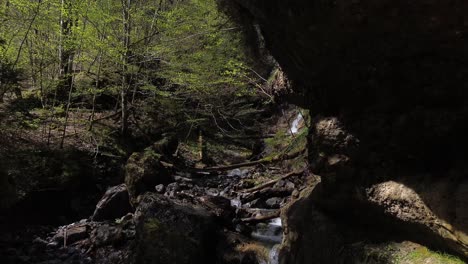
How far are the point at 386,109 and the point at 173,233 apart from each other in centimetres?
484

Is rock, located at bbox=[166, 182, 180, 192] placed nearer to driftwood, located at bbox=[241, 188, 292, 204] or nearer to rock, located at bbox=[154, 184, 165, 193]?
rock, located at bbox=[154, 184, 165, 193]

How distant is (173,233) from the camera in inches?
292

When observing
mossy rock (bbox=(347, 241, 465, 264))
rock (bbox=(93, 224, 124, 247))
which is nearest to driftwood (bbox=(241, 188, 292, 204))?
rock (bbox=(93, 224, 124, 247))

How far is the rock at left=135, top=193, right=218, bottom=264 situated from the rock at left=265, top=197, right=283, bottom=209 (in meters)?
2.61

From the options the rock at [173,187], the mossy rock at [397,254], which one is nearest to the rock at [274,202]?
the rock at [173,187]

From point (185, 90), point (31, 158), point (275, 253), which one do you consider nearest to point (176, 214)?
point (275, 253)

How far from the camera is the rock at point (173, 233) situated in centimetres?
714

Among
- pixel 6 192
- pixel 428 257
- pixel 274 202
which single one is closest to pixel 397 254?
pixel 428 257

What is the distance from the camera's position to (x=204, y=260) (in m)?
7.45

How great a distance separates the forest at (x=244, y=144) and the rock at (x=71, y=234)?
31 mm

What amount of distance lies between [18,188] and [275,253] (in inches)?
270

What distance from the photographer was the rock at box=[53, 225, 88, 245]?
8.73m

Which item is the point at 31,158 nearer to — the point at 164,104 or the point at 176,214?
the point at 176,214

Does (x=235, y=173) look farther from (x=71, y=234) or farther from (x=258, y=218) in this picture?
(x=71, y=234)
